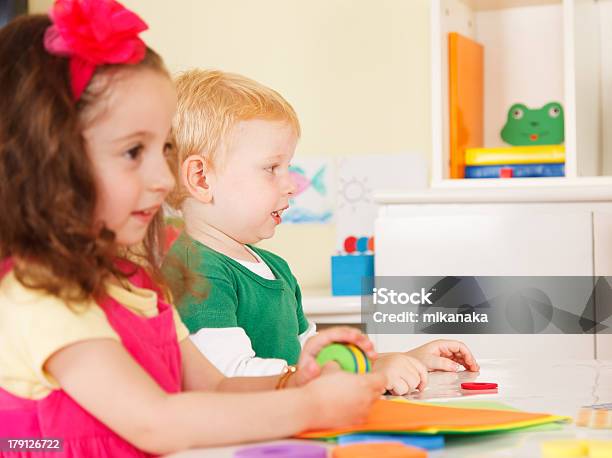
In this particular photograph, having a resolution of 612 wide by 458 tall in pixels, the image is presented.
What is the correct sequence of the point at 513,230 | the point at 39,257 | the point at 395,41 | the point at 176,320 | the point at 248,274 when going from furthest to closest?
1. the point at 395,41
2. the point at 513,230
3. the point at 248,274
4. the point at 176,320
5. the point at 39,257

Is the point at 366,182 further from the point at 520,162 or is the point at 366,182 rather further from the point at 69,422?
the point at 69,422

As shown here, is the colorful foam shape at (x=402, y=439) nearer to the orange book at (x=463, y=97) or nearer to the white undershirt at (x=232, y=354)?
the white undershirt at (x=232, y=354)

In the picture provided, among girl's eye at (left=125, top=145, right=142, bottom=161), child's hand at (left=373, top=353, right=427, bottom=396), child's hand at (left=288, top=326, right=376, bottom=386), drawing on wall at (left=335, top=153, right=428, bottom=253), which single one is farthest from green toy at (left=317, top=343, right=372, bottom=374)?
drawing on wall at (left=335, top=153, right=428, bottom=253)

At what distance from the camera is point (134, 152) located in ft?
2.45

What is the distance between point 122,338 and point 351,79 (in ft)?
6.54

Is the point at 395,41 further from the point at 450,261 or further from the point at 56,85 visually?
the point at 56,85

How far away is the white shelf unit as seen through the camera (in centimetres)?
221

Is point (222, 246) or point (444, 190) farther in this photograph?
point (444, 190)

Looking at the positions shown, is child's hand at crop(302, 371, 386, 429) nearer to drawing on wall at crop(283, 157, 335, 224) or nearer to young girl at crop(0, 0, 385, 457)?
young girl at crop(0, 0, 385, 457)

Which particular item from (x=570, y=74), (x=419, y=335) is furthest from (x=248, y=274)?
(x=570, y=74)

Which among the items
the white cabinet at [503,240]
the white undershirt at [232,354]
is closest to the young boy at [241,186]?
the white undershirt at [232,354]

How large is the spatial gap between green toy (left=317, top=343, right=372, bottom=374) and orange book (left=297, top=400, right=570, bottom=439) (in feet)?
0.12

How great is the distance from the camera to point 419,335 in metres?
2.03

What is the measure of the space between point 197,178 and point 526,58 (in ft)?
4.90
